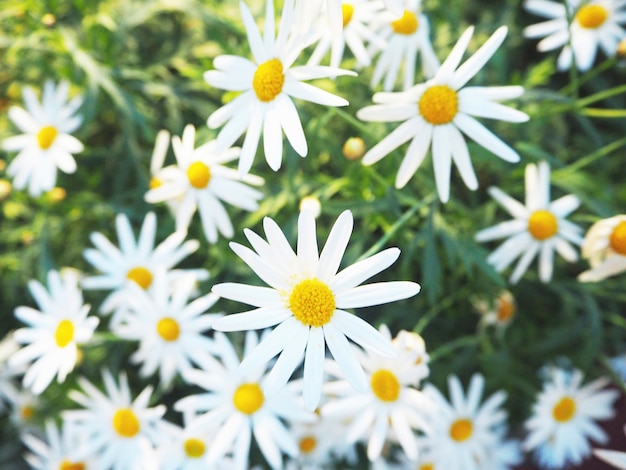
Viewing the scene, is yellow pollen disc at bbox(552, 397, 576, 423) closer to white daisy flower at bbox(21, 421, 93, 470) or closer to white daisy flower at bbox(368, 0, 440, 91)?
white daisy flower at bbox(368, 0, 440, 91)

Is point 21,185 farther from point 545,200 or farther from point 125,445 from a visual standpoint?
point 545,200

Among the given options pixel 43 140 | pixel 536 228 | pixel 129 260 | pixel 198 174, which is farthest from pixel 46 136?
pixel 536 228

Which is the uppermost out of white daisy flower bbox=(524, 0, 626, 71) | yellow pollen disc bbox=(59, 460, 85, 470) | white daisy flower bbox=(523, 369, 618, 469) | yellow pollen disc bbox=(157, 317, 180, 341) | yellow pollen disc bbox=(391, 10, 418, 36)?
white daisy flower bbox=(524, 0, 626, 71)

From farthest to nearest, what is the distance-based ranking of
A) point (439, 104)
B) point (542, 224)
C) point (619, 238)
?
point (542, 224) → point (619, 238) → point (439, 104)

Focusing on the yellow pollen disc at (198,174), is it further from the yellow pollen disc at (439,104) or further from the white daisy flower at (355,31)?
the yellow pollen disc at (439,104)

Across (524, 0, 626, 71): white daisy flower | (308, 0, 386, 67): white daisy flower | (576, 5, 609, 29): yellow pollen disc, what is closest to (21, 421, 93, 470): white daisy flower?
(308, 0, 386, 67): white daisy flower

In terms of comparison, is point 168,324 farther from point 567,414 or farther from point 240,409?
point 567,414
